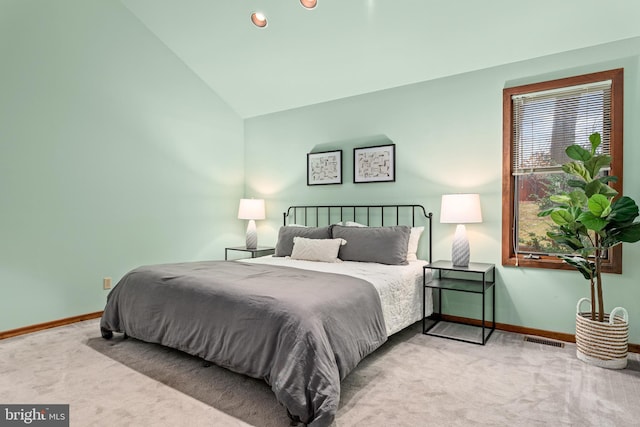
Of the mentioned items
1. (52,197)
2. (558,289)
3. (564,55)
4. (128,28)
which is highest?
(128,28)

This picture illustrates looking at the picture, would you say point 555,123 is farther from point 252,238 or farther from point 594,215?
point 252,238

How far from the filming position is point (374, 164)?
4152mm

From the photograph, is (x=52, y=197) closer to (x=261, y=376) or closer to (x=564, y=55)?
(x=261, y=376)

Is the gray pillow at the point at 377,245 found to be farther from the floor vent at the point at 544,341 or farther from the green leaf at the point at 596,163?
the green leaf at the point at 596,163

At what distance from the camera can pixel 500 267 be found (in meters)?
3.42

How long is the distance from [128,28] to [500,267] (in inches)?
179

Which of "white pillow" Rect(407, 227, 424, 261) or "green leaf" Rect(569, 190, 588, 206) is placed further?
"white pillow" Rect(407, 227, 424, 261)

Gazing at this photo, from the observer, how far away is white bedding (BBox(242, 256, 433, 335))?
9.12ft

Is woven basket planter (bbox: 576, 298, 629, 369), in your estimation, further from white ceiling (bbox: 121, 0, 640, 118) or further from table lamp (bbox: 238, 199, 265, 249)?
table lamp (bbox: 238, 199, 265, 249)

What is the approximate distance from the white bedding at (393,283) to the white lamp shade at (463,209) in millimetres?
555

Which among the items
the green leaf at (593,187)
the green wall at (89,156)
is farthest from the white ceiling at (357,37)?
the green leaf at (593,187)

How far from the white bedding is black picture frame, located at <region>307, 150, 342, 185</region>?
126cm

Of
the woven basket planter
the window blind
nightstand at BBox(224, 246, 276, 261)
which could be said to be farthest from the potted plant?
nightstand at BBox(224, 246, 276, 261)

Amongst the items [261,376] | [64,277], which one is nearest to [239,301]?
[261,376]
